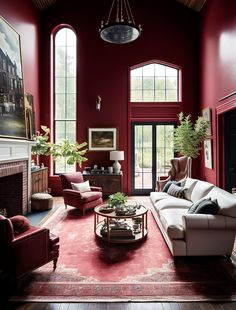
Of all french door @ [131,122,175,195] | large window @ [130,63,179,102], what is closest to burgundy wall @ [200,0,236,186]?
large window @ [130,63,179,102]

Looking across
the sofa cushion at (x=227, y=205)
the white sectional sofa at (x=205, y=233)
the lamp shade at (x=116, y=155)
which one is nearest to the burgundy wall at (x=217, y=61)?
the sofa cushion at (x=227, y=205)

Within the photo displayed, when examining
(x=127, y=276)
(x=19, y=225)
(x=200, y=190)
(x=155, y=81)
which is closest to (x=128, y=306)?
(x=127, y=276)

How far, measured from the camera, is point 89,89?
25.6 feet

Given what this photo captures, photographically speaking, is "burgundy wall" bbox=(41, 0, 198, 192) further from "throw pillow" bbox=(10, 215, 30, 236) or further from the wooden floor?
the wooden floor

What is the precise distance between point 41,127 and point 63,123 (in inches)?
32.3

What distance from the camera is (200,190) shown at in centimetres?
457

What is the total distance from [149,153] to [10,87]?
467 centimetres

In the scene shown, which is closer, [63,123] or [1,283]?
[1,283]

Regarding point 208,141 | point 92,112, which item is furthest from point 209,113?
point 92,112

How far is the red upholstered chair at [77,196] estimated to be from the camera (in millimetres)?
5578

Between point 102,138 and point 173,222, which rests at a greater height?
point 102,138

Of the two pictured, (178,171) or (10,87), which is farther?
(178,171)

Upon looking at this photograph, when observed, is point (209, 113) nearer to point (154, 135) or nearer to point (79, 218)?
point (154, 135)

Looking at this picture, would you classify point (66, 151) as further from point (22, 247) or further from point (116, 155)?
point (22, 247)
